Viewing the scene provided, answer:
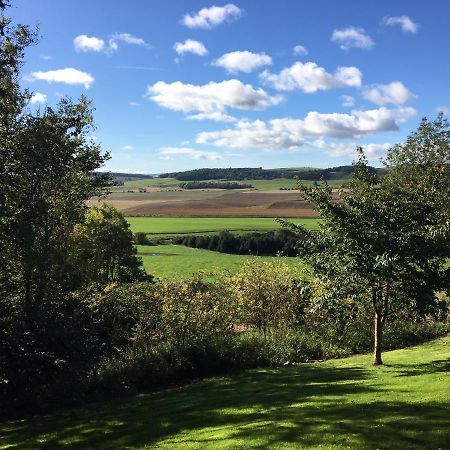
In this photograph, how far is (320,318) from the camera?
2467 cm

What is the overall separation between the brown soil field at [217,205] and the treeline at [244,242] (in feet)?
51.6

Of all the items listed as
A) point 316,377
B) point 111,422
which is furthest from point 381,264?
point 111,422

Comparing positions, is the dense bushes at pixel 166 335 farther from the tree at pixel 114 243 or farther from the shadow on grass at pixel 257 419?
the tree at pixel 114 243

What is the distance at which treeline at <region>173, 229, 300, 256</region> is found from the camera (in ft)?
223

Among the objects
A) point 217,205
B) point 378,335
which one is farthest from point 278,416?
point 217,205

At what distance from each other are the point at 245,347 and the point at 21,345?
9.83m

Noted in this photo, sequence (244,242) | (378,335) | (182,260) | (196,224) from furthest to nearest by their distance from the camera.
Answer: (196,224), (244,242), (182,260), (378,335)

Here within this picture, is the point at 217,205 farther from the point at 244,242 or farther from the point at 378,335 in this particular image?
the point at 378,335

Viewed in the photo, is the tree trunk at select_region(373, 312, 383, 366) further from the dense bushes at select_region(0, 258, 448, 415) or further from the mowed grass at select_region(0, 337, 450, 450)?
the dense bushes at select_region(0, 258, 448, 415)

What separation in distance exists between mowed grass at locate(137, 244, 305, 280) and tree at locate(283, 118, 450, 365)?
96.6 feet

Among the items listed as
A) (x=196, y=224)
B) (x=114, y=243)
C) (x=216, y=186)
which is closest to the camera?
(x=114, y=243)

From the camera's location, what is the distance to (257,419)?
10.3m

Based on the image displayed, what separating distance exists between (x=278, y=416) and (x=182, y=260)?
49.5 m

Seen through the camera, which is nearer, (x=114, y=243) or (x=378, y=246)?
(x=378, y=246)
